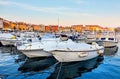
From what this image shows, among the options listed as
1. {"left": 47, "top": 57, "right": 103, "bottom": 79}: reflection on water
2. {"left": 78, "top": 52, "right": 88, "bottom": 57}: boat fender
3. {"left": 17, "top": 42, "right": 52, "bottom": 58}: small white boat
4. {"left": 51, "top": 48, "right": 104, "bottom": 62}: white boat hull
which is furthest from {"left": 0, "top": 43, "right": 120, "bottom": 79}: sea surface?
{"left": 17, "top": 42, "right": 52, "bottom": 58}: small white boat

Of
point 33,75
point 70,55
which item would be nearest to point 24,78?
point 33,75

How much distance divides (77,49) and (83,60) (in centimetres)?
158

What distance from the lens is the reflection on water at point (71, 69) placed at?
483 inches

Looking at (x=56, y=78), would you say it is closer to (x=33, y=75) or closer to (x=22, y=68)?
(x=33, y=75)

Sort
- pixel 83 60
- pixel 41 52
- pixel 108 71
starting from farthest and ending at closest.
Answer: pixel 41 52 < pixel 83 60 < pixel 108 71

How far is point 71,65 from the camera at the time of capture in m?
15.1

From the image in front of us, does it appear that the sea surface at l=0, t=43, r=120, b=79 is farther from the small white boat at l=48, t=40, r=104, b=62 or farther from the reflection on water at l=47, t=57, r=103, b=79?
the small white boat at l=48, t=40, r=104, b=62

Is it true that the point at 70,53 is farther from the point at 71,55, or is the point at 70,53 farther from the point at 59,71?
the point at 59,71

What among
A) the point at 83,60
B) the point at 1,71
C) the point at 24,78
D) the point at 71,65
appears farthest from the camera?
the point at 83,60

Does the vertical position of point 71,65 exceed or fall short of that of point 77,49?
it falls short

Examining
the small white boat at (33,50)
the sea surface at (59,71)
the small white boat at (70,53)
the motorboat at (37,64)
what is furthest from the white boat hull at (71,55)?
the small white boat at (33,50)

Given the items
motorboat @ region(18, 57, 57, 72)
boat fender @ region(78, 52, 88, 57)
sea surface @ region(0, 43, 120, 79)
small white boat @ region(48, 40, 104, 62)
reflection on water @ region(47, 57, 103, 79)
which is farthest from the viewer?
boat fender @ region(78, 52, 88, 57)

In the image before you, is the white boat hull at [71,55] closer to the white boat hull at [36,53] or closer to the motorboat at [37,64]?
the motorboat at [37,64]

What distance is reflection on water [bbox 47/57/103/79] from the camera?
40.2ft
